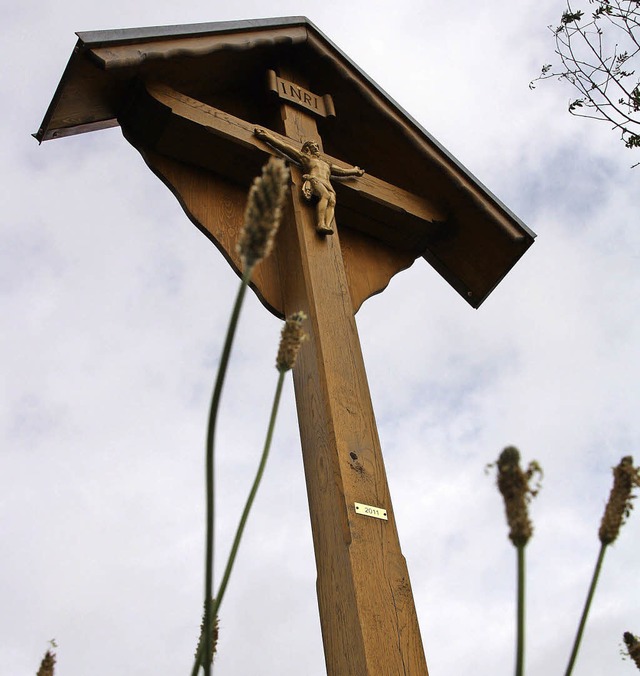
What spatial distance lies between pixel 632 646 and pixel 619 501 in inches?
15.7

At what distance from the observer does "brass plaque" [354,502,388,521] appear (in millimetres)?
2629

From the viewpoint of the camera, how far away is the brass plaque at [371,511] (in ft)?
8.63

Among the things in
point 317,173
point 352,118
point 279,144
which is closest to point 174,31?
point 279,144

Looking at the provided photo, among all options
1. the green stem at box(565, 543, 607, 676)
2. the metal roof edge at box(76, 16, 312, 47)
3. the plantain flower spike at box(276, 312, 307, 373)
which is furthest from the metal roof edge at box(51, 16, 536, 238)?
the green stem at box(565, 543, 607, 676)

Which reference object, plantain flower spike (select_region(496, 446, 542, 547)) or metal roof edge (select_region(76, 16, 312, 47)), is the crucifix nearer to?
metal roof edge (select_region(76, 16, 312, 47))

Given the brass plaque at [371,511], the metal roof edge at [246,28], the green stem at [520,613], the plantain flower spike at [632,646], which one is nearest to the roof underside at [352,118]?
the metal roof edge at [246,28]

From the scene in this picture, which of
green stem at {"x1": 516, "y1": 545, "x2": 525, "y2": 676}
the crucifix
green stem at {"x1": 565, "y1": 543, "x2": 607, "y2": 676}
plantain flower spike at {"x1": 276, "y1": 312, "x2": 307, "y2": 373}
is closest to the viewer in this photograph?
green stem at {"x1": 516, "y1": 545, "x2": 525, "y2": 676}

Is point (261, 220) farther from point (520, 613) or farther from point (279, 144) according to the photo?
point (279, 144)

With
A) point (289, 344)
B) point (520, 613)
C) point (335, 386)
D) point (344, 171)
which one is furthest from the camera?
point (344, 171)

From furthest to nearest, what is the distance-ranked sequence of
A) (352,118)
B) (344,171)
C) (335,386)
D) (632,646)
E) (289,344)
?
(352,118) < (344,171) < (335,386) < (632,646) < (289,344)

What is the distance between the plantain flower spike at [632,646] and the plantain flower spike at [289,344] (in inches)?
19.8

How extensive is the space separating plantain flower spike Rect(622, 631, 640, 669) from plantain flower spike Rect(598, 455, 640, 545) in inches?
13.6

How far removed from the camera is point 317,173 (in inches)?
145

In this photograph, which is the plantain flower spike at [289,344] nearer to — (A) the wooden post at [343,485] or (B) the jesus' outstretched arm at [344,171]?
(A) the wooden post at [343,485]
